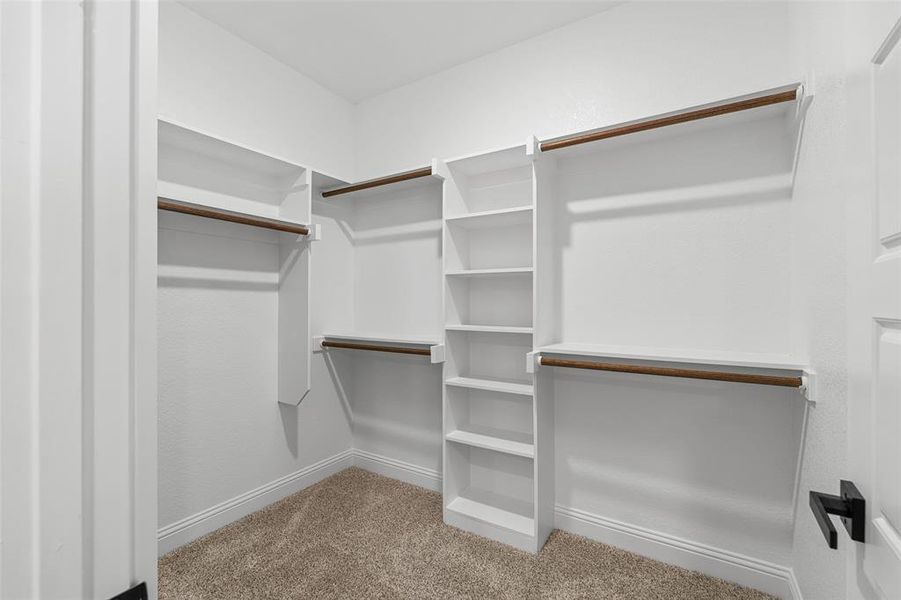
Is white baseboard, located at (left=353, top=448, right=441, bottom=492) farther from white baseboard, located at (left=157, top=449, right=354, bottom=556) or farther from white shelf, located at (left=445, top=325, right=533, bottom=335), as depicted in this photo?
white shelf, located at (left=445, top=325, right=533, bottom=335)

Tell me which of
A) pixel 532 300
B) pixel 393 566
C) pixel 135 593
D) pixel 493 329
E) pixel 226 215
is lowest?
pixel 393 566

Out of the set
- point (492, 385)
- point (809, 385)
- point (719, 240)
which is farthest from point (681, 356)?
point (492, 385)

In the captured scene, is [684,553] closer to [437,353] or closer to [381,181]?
[437,353]

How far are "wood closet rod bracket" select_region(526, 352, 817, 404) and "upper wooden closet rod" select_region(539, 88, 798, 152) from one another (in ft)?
3.11

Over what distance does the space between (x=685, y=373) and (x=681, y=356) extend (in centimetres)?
7

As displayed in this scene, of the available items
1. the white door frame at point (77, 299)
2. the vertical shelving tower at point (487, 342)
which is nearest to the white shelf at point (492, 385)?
the vertical shelving tower at point (487, 342)

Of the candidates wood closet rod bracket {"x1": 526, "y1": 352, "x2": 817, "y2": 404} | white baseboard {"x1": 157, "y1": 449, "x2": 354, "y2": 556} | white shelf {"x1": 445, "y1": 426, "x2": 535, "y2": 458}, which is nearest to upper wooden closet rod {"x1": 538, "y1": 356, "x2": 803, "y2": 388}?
wood closet rod bracket {"x1": 526, "y1": 352, "x2": 817, "y2": 404}

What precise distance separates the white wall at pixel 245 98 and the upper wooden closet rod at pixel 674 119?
154 cm

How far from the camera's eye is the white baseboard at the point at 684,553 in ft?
5.29

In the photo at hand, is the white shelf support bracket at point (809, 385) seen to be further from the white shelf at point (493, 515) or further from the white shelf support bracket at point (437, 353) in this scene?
the white shelf support bracket at point (437, 353)

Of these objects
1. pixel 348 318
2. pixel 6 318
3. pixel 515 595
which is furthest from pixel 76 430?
pixel 348 318

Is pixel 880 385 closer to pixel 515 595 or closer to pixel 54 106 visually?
pixel 54 106

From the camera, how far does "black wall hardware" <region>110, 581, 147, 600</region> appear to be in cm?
41

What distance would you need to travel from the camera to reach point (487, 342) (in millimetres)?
2279
